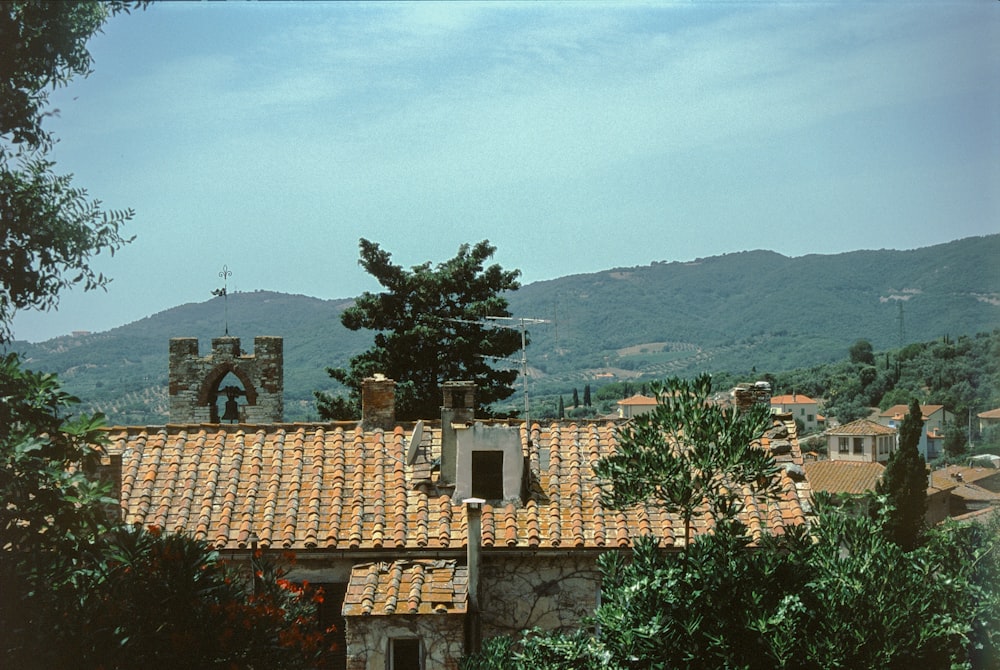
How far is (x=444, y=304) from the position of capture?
23.0 metres

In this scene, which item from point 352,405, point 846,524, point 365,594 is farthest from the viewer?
point 352,405

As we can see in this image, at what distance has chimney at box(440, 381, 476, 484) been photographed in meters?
10.3

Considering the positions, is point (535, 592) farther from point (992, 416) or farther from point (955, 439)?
point (955, 439)

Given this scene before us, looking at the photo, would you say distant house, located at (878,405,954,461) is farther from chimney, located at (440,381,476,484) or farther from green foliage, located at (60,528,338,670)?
green foliage, located at (60,528,338,670)

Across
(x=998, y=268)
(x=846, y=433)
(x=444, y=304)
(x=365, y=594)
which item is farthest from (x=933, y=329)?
(x=365, y=594)

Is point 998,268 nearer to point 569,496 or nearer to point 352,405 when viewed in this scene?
point 569,496

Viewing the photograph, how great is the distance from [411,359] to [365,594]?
13268mm

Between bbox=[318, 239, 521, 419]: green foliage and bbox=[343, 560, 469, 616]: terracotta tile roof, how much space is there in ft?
37.2

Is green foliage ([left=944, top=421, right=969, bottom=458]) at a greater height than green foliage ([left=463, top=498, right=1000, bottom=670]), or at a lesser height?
lesser

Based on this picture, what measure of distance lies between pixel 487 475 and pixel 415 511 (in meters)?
0.85

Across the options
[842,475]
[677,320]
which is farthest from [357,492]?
[677,320]

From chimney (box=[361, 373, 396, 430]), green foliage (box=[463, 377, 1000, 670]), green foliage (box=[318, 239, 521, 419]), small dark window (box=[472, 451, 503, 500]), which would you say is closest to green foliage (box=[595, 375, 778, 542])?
green foliage (box=[463, 377, 1000, 670])

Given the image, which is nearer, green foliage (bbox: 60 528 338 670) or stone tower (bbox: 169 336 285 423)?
green foliage (bbox: 60 528 338 670)

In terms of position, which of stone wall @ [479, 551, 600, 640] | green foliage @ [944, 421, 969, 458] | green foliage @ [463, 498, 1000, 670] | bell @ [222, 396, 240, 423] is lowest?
green foliage @ [944, 421, 969, 458]
